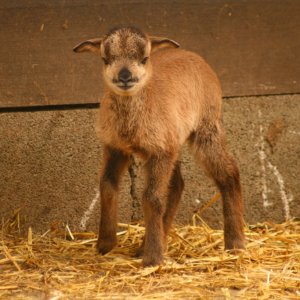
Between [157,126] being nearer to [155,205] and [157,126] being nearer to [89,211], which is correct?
[155,205]

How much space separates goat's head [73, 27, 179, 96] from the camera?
5.72 m

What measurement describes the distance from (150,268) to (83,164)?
1.69 metres

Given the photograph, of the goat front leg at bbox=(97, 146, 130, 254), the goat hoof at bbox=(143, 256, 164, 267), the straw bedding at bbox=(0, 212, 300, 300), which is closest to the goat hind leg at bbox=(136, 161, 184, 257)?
the straw bedding at bbox=(0, 212, 300, 300)

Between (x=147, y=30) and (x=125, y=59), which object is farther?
(x=147, y=30)

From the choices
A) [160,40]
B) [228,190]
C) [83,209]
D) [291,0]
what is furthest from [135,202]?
[291,0]

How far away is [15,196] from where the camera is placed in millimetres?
7051

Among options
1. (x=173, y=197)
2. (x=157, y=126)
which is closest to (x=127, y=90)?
(x=157, y=126)

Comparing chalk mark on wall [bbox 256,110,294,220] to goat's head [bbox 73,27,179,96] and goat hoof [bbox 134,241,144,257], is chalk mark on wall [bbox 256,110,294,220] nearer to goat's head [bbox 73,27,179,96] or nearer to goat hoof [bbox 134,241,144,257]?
goat hoof [bbox 134,241,144,257]

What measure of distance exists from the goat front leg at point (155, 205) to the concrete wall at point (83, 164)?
130 centimetres

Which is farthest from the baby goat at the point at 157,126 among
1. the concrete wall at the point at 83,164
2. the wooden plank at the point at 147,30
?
the concrete wall at the point at 83,164

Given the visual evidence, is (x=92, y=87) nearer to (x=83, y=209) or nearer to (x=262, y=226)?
(x=83, y=209)

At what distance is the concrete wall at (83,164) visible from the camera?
704 centimetres

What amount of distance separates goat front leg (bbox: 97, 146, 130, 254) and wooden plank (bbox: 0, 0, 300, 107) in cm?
107

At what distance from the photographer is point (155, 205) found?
19.2 ft
